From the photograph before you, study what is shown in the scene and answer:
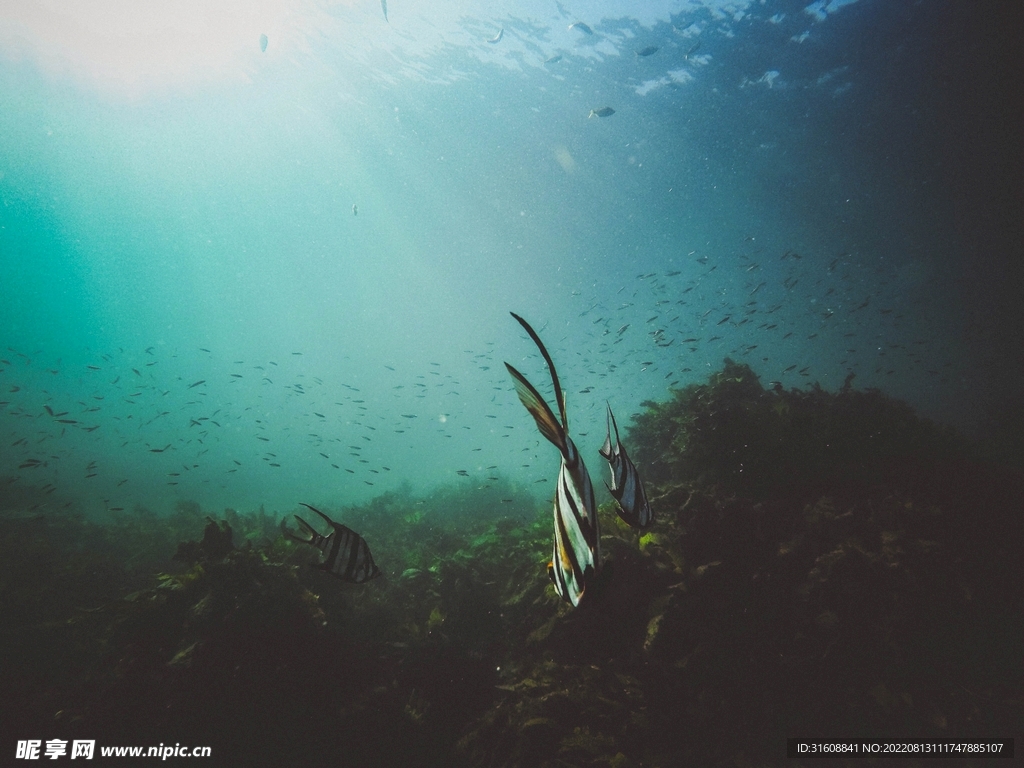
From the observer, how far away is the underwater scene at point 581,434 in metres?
4.02

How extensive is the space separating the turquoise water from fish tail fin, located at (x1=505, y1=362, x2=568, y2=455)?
11.9 m

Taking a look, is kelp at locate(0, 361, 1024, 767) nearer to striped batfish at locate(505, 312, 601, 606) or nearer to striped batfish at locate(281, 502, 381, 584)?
striped batfish at locate(281, 502, 381, 584)

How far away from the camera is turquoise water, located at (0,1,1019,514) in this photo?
18469 mm

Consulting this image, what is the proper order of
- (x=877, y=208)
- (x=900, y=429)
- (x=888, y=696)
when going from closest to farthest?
1. (x=888, y=696)
2. (x=900, y=429)
3. (x=877, y=208)

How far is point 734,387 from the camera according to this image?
9.62m

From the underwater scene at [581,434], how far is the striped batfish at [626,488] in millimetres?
23

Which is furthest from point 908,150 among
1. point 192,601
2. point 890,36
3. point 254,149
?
point 254,149

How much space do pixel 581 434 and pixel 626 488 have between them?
2602 centimetres

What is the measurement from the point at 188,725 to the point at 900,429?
35.7 ft

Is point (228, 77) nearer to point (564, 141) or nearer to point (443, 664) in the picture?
point (564, 141)

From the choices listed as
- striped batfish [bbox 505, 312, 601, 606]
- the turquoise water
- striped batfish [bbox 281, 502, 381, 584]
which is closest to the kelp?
striped batfish [bbox 281, 502, 381, 584]

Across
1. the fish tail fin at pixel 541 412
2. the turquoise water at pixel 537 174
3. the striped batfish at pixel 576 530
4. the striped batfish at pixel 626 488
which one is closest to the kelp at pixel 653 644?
the striped batfish at pixel 626 488

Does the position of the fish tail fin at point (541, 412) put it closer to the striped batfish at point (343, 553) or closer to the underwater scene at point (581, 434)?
the underwater scene at point (581, 434)

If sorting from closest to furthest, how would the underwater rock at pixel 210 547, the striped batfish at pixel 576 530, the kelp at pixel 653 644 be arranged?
1. the striped batfish at pixel 576 530
2. the kelp at pixel 653 644
3. the underwater rock at pixel 210 547
